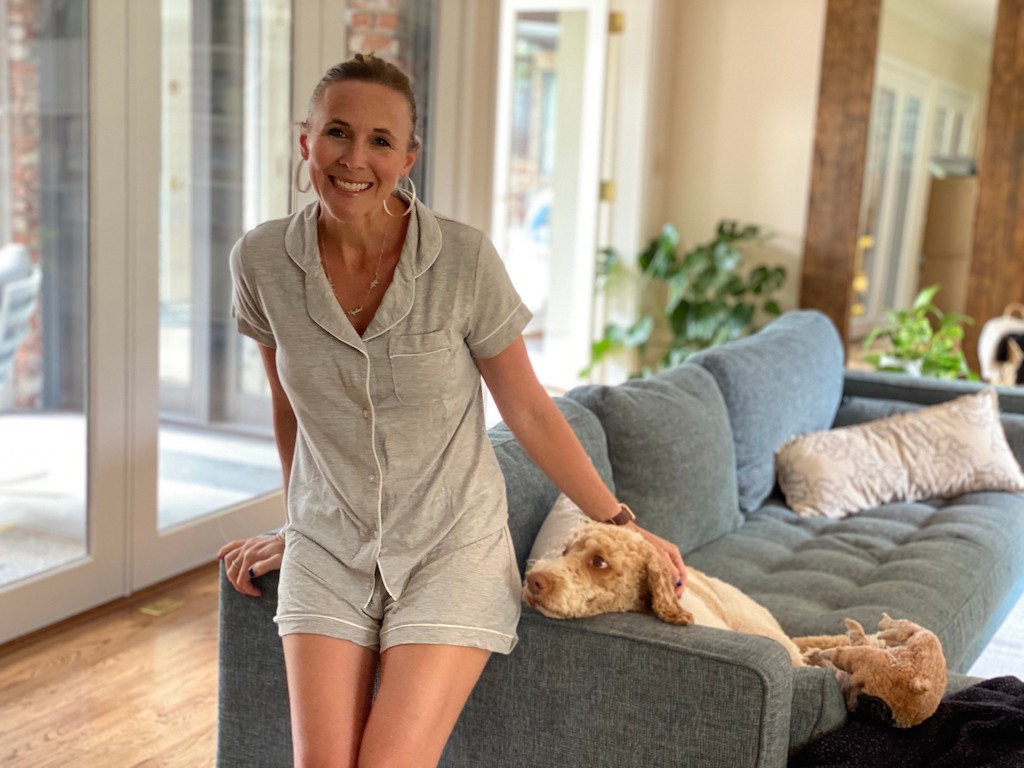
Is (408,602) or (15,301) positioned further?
(15,301)

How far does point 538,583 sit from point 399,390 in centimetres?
35

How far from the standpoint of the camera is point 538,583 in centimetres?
167

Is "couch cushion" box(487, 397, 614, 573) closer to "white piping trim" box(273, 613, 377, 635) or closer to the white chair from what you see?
"white piping trim" box(273, 613, 377, 635)

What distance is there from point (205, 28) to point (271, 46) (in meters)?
0.30

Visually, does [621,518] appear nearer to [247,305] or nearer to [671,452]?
[247,305]

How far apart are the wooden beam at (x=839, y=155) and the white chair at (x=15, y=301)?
13.4 feet

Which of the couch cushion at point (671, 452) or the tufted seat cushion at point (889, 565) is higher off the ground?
the couch cushion at point (671, 452)

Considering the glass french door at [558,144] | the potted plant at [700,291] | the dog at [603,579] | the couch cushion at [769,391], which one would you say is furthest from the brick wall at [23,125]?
the potted plant at [700,291]

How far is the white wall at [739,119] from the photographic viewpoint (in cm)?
605

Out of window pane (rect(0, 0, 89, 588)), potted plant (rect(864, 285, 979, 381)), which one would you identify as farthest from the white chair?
potted plant (rect(864, 285, 979, 381))

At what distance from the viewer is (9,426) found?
304 cm

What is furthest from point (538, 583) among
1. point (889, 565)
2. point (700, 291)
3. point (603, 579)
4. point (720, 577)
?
point (700, 291)

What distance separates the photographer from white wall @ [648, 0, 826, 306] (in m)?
6.05

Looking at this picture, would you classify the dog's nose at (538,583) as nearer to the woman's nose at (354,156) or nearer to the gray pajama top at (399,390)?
the gray pajama top at (399,390)
